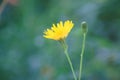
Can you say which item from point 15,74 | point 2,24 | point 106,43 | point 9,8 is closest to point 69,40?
point 106,43

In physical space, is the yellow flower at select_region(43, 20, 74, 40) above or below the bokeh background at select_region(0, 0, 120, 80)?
below

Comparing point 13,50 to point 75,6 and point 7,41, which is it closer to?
point 7,41

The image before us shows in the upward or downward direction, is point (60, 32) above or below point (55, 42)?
below

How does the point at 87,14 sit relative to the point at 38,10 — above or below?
below

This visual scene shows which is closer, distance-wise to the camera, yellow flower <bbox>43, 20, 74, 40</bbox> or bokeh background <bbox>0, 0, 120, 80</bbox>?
yellow flower <bbox>43, 20, 74, 40</bbox>

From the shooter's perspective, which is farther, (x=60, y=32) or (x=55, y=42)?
(x=55, y=42)

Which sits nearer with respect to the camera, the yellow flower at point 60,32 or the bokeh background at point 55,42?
the yellow flower at point 60,32

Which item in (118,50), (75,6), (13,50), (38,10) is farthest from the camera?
(38,10)

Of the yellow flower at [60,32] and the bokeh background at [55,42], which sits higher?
the bokeh background at [55,42]
